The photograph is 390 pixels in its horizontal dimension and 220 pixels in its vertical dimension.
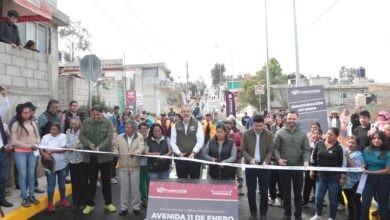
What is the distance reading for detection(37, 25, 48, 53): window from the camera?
11.7m

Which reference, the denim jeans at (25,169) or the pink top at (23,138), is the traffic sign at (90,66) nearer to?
the pink top at (23,138)

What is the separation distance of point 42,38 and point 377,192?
36.0 feet

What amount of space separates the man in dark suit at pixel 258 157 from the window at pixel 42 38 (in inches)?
340

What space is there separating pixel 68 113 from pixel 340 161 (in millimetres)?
6058

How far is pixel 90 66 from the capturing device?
9.20 m

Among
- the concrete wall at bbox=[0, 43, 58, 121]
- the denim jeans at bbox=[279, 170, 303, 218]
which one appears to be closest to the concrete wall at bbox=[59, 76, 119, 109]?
the concrete wall at bbox=[0, 43, 58, 121]

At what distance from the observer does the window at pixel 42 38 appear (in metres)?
11.7

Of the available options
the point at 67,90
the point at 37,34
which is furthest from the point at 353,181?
the point at 67,90

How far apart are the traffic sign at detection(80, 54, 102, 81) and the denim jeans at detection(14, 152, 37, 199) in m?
3.43

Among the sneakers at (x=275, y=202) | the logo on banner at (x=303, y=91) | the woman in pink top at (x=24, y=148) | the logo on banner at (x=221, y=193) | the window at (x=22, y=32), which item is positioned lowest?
the sneakers at (x=275, y=202)

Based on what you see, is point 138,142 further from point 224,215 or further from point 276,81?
point 276,81

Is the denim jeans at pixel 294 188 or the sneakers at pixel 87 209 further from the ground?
the denim jeans at pixel 294 188

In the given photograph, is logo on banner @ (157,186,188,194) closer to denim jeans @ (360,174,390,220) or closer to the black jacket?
denim jeans @ (360,174,390,220)

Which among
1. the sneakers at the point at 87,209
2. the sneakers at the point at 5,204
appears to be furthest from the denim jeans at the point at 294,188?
the sneakers at the point at 5,204
